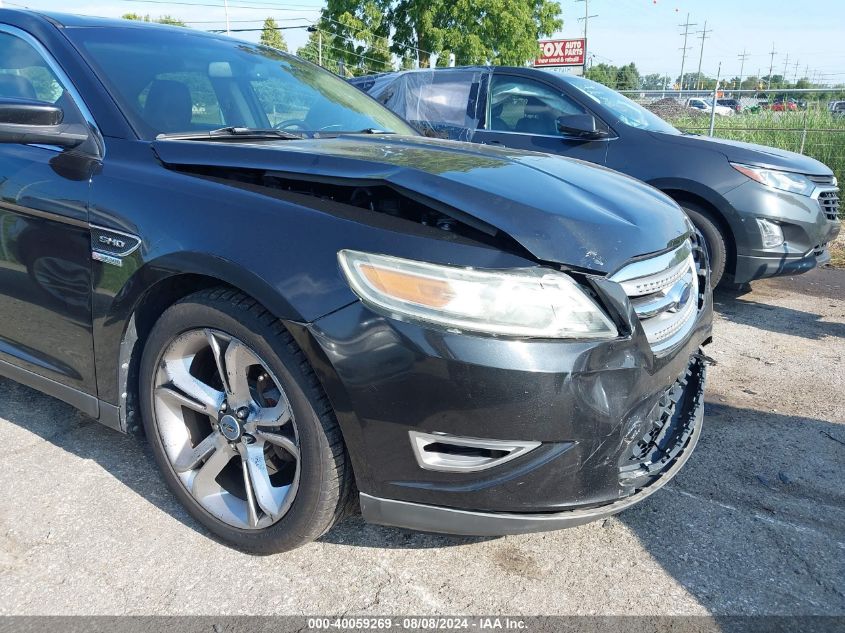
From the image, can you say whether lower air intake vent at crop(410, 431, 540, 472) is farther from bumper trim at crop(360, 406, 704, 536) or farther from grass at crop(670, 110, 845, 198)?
grass at crop(670, 110, 845, 198)

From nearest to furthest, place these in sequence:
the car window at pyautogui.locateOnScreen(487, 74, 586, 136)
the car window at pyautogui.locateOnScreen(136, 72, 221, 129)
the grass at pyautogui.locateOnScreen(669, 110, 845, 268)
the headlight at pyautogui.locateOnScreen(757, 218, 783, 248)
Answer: the car window at pyautogui.locateOnScreen(136, 72, 221, 129), the headlight at pyautogui.locateOnScreen(757, 218, 783, 248), the car window at pyautogui.locateOnScreen(487, 74, 586, 136), the grass at pyautogui.locateOnScreen(669, 110, 845, 268)

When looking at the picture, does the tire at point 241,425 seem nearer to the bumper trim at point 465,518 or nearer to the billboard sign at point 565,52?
the bumper trim at point 465,518

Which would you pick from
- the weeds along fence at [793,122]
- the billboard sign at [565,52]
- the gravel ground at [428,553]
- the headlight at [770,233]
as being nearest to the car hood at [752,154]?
the headlight at [770,233]

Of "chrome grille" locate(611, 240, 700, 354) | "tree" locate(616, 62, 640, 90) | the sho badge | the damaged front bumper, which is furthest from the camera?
"tree" locate(616, 62, 640, 90)

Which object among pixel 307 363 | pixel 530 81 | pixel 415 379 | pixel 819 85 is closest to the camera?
pixel 415 379

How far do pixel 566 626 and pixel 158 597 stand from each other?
122 cm

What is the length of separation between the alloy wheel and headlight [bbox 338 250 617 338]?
17.8 inches

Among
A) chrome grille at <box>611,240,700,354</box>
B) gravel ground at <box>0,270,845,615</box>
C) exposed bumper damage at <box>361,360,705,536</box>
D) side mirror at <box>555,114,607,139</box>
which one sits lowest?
gravel ground at <box>0,270,845,615</box>

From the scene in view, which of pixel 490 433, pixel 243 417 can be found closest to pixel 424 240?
pixel 490 433

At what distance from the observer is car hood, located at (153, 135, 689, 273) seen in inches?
76.7

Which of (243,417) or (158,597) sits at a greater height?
(243,417)

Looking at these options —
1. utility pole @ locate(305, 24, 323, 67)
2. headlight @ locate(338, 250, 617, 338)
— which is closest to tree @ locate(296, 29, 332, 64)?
utility pole @ locate(305, 24, 323, 67)

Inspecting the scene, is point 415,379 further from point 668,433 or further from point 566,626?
point 668,433

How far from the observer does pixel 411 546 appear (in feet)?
7.80
